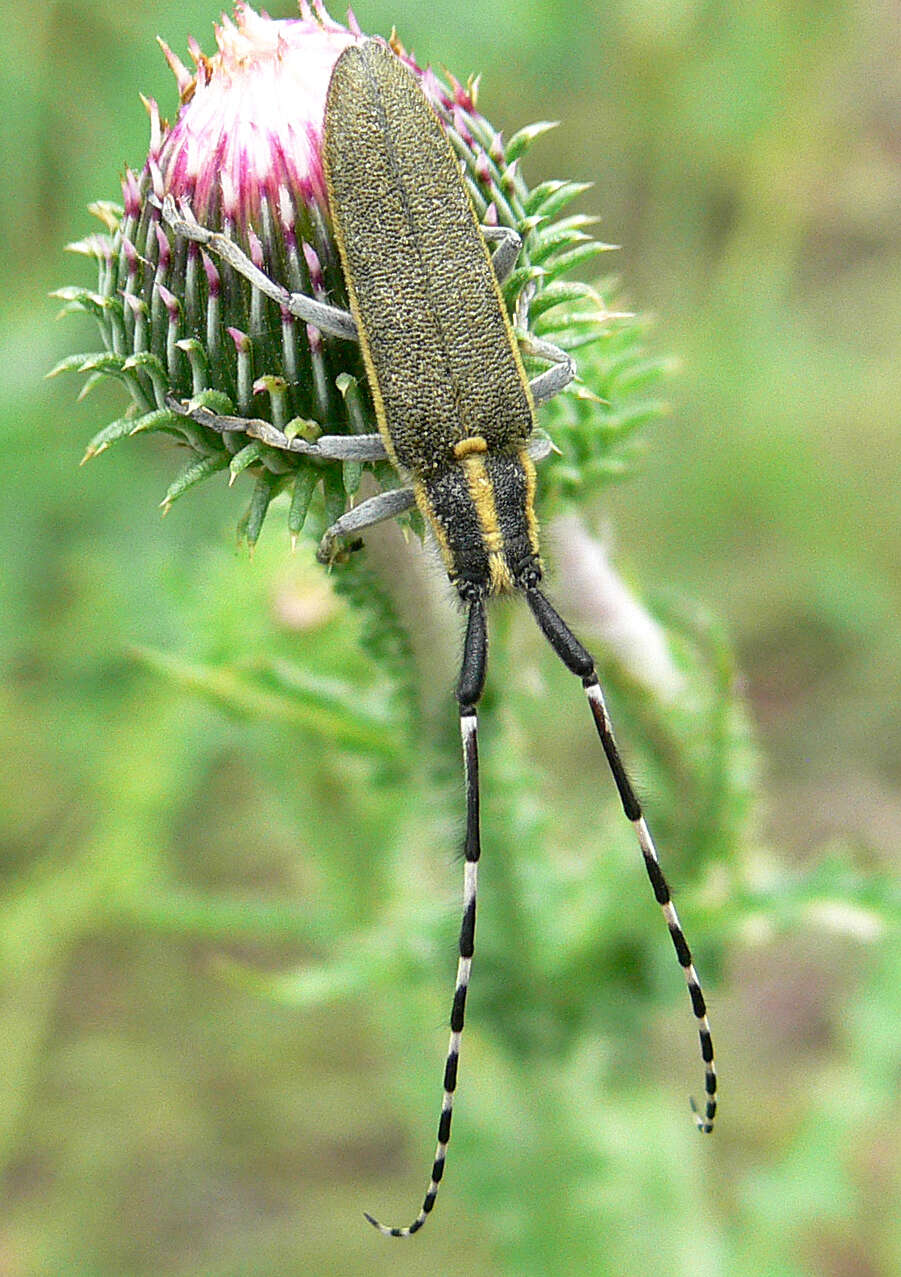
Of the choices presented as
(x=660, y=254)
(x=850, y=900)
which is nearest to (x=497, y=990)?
(x=850, y=900)

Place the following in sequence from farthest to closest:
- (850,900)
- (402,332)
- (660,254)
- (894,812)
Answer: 1. (660,254)
2. (894,812)
3. (850,900)
4. (402,332)

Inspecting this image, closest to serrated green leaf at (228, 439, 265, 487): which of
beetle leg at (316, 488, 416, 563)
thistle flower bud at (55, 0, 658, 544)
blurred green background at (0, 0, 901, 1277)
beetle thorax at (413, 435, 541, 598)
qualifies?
thistle flower bud at (55, 0, 658, 544)

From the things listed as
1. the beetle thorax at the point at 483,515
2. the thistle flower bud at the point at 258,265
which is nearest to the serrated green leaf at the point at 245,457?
the thistle flower bud at the point at 258,265

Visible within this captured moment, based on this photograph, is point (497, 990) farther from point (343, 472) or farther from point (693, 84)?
point (693, 84)

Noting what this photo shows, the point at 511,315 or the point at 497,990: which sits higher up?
the point at 511,315

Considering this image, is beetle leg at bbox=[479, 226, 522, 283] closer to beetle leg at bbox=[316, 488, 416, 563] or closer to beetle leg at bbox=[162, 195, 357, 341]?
beetle leg at bbox=[162, 195, 357, 341]

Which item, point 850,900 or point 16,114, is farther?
point 16,114

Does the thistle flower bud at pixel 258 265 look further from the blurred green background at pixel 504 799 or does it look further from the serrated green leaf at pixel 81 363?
the blurred green background at pixel 504 799
